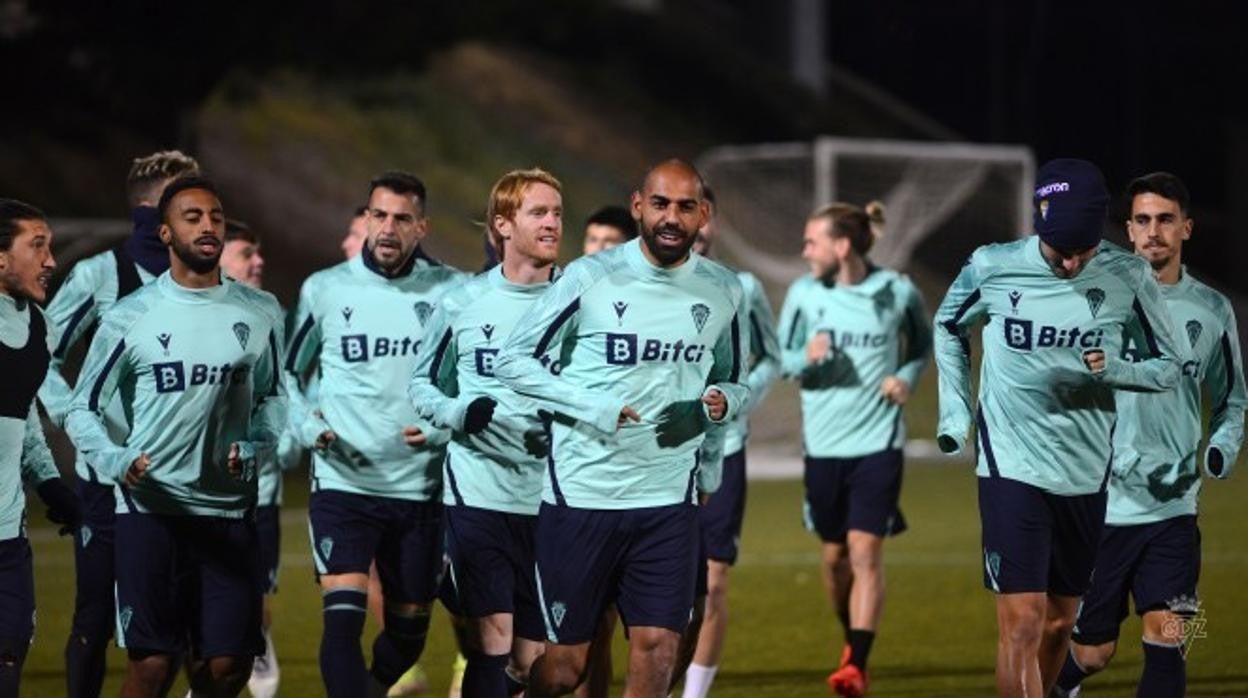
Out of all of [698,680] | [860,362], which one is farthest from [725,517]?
[860,362]

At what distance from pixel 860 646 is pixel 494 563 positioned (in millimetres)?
3115

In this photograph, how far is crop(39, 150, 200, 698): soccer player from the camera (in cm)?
954

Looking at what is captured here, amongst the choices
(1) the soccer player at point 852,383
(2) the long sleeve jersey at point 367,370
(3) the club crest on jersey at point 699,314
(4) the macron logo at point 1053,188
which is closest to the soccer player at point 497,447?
(2) the long sleeve jersey at point 367,370

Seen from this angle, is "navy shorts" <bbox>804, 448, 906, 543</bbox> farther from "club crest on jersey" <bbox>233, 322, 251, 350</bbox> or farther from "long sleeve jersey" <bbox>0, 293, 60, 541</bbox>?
"long sleeve jersey" <bbox>0, 293, 60, 541</bbox>

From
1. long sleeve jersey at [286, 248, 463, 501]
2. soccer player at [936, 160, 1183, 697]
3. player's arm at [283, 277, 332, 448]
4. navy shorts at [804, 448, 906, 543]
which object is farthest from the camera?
navy shorts at [804, 448, 906, 543]

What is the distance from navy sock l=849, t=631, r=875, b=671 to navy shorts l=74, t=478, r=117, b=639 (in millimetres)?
3915

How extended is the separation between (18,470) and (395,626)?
197 centimetres

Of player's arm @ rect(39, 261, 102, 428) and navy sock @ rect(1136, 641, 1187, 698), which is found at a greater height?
player's arm @ rect(39, 261, 102, 428)

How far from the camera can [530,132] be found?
46.2 meters

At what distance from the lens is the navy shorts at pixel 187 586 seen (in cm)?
880

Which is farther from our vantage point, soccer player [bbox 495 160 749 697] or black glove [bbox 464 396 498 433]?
black glove [bbox 464 396 498 433]

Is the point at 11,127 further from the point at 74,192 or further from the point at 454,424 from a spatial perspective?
the point at 454,424

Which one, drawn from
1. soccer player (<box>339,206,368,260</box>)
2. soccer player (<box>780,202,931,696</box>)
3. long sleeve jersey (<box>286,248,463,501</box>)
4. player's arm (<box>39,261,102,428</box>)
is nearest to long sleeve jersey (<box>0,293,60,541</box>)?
player's arm (<box>39,261,102,428</box>)

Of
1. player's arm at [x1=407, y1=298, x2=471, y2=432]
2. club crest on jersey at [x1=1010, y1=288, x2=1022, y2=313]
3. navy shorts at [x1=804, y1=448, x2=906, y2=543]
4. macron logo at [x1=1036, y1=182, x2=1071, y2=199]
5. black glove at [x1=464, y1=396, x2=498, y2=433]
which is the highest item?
macron logo at [x1=1036, y1=182, x2=1071, y2=199]
